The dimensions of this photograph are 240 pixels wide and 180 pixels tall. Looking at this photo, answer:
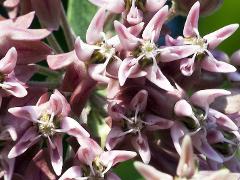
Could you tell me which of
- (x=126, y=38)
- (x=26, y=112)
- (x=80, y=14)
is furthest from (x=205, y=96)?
(x=80, y=14)

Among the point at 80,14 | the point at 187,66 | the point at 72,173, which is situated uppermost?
the point at 187,66

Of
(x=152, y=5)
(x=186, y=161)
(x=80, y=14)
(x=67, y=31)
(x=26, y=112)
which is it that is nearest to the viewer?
(x=186, y=161)

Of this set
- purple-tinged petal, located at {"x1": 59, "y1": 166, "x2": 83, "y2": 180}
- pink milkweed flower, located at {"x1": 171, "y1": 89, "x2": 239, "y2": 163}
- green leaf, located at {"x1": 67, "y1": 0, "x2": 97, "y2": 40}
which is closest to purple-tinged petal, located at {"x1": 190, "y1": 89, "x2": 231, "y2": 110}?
pink milkweed flower, located at {"x1": 171, "y1": 89, "x2": 239, "y2": 163}

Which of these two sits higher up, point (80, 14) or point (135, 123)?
point (135, 123)

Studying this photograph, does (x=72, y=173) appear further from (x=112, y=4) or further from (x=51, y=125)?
(x=112, y=4)

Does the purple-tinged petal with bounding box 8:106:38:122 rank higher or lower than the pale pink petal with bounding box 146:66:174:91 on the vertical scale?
lower

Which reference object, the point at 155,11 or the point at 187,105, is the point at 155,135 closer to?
the point at 187,105

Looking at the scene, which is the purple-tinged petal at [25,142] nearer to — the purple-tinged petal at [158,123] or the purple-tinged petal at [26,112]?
the purple-tinged petal at [26,112]

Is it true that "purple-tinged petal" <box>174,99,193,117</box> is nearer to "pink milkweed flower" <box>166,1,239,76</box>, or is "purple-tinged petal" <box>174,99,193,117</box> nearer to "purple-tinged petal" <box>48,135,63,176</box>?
"pink milkweed flower" <box>166,1,239,76</box>
